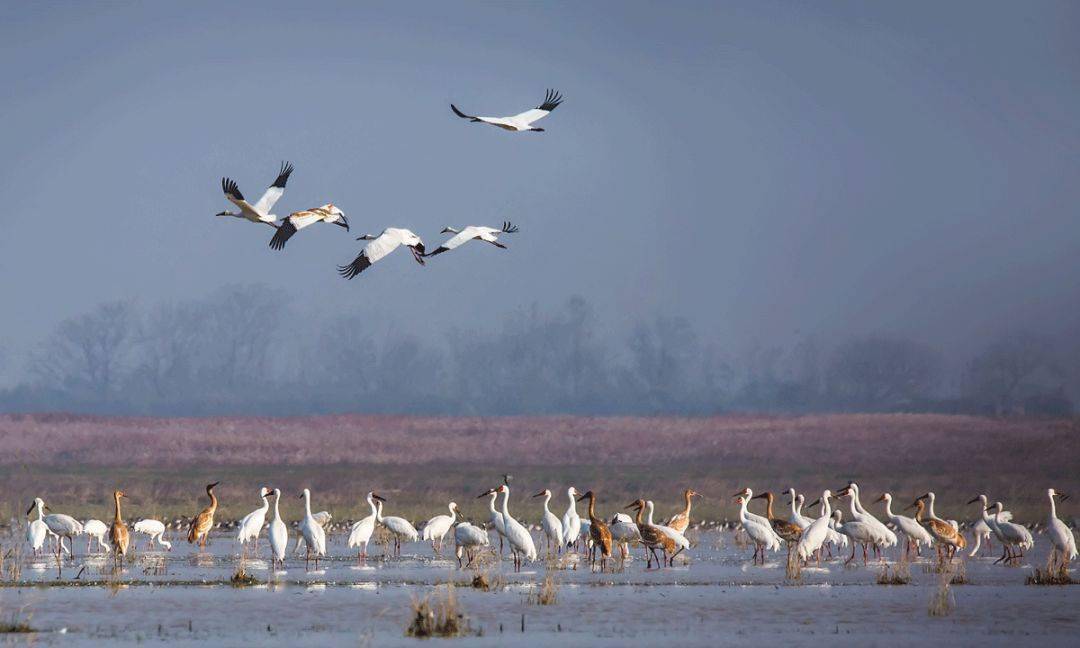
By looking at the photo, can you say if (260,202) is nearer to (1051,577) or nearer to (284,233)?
(284,233)

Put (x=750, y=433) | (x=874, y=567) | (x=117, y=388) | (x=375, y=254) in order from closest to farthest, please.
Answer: (x=375, y=254)
(x=874, y=567)
(x=750, y=433)
(x=117, y=388)

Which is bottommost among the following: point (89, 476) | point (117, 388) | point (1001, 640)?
point (1001, 640)

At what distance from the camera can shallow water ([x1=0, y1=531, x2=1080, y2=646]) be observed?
18.3 m

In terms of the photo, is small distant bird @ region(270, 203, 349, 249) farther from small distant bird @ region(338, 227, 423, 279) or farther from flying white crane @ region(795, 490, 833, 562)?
flying white crane @ region(795, 490, 833, 562)

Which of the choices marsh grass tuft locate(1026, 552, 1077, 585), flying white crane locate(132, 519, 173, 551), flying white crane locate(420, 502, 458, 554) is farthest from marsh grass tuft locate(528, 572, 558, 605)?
flying white crane locate(132, 519, 173, 551)

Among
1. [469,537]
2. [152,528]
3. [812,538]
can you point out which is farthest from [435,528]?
[812,538]

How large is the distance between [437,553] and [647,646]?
10.4m

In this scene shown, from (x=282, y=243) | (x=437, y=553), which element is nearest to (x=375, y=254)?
(x=282, y=243)

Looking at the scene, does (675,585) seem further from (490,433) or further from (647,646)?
(490,433)

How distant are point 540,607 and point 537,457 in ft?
111

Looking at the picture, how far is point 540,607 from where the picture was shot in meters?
20.4

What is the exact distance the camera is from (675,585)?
74.8 feet

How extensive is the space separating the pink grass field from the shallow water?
47.2 ft

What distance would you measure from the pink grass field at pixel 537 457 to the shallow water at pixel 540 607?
47.2 feet
